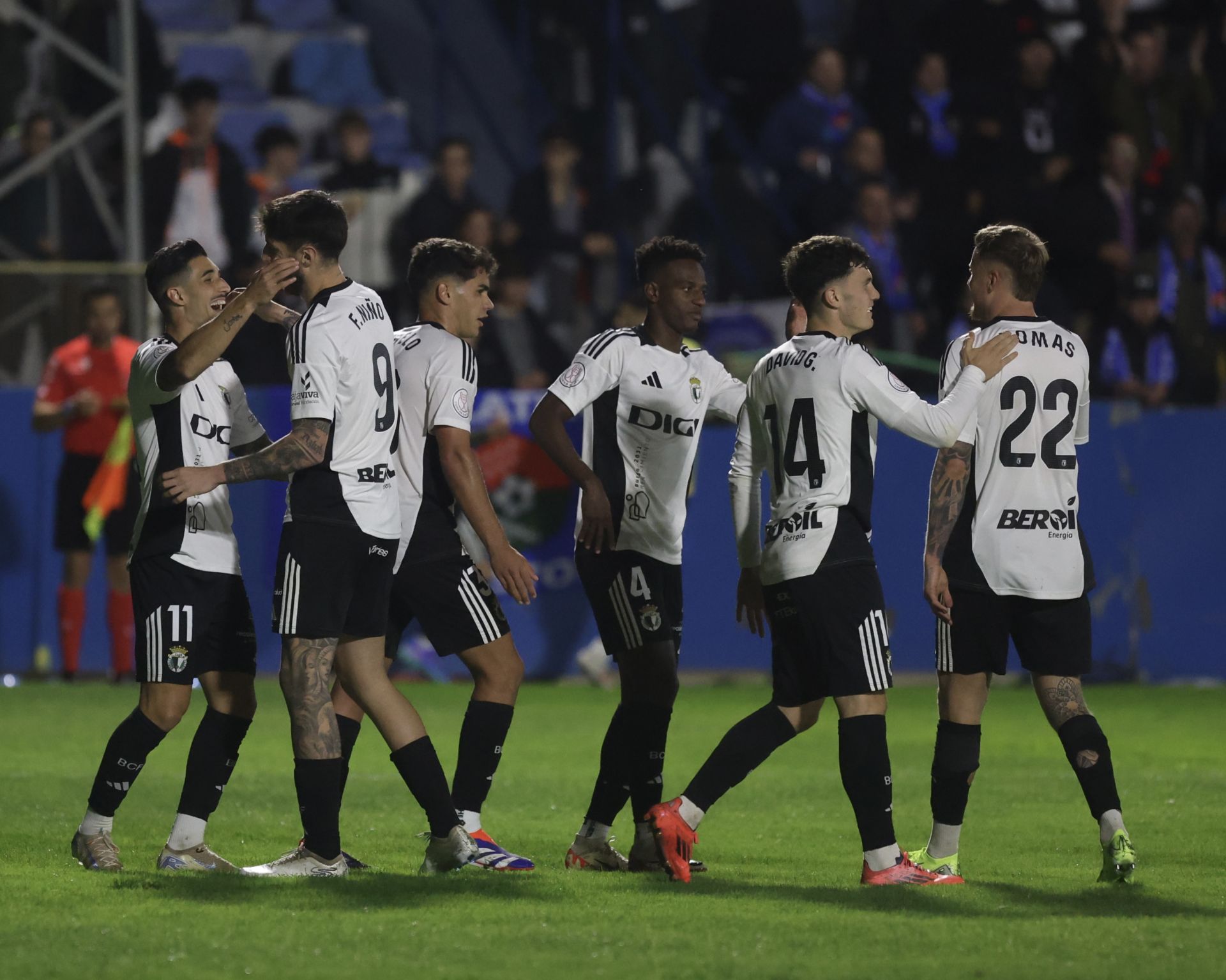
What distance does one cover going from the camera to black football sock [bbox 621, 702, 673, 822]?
6816mm

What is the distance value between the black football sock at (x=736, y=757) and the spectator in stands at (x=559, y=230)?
30.7 feet

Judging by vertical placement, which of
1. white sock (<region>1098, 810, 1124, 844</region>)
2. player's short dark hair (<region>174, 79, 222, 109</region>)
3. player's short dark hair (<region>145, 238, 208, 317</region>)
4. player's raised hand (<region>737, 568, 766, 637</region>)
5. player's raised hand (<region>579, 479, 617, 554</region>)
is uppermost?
player's short dark hair (<region>174, 79, 222, 109</region>)

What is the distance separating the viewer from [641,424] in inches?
272

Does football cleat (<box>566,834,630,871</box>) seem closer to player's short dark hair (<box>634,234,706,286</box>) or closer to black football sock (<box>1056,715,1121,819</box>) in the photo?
black football sock (<box>1056,715,1121,819</box>)

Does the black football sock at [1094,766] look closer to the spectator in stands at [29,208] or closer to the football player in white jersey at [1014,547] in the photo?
the football player in white jersey at [1014,547]

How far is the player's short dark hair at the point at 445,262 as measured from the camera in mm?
6762

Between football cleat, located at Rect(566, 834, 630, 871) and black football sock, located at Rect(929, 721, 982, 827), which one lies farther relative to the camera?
football cleat, located at Rect(566, 834, 630, 871)

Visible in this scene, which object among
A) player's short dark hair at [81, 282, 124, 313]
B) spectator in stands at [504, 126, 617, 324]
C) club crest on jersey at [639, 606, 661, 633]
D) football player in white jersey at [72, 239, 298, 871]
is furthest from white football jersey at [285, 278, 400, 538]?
spectator in stands at [504, 126, 617, 324]

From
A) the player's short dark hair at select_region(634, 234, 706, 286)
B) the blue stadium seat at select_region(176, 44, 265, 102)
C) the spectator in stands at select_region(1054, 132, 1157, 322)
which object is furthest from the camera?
the blue stadium seat at select_region(176, 44, 265, 102)

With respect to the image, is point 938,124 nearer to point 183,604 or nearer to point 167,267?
point 167,267

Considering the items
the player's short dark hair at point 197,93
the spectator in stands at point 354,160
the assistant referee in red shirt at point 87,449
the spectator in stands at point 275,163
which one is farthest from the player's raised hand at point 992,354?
the spectator in stands at point 354,160

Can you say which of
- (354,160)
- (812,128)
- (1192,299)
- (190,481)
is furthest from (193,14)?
(190,481)

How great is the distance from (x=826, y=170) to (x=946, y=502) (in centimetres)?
1089

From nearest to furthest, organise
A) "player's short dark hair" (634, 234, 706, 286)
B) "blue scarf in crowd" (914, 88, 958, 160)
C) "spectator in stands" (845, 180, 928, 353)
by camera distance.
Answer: "player's short dark hair" (634, 234, 706, 286)
"spectator in stands" (845, 180, 928, 353)
"blue scarf in crowd" (914, 88, 958, 160)
